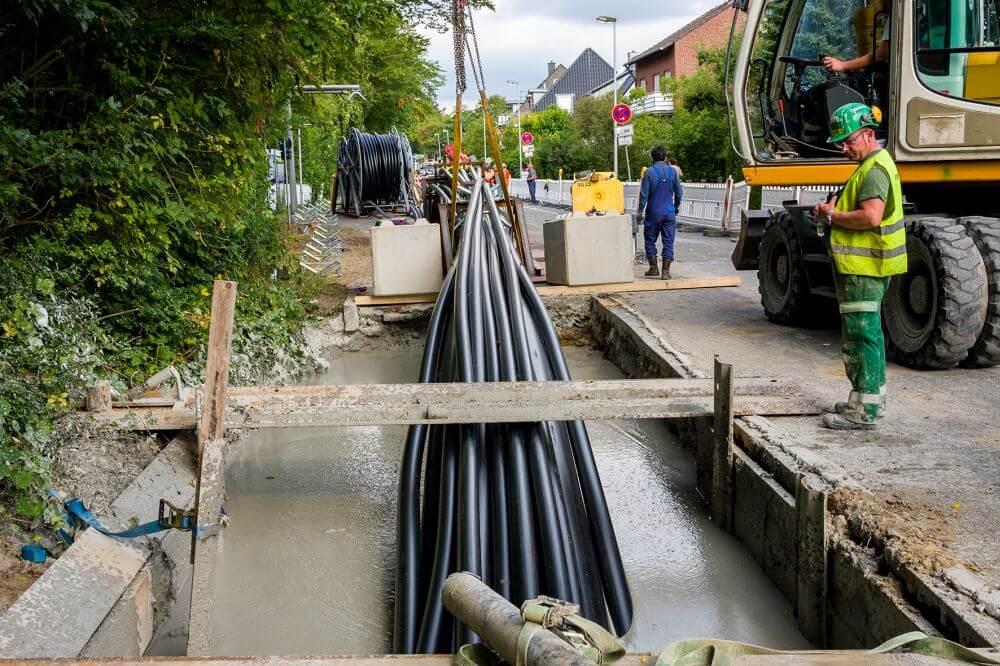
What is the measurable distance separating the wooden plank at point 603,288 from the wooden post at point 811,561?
6762mm

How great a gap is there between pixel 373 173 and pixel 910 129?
18.6m

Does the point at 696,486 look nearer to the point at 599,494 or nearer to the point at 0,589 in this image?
the point at 599,494

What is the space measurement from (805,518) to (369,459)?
12.1 feet

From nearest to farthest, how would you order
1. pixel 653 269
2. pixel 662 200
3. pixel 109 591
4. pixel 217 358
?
pixel 217 358 < pixel 109 591 < pixel 662 200 < pixel 653 269

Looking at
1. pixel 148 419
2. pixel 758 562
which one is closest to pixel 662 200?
pixel 758 562

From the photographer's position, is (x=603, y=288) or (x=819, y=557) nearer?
(x=819, y=557)

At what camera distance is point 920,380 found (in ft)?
20.9

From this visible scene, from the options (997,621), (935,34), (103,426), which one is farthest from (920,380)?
(103,426)

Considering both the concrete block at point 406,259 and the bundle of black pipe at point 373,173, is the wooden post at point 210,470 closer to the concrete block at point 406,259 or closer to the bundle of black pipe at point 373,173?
the concrete block at point 406,259

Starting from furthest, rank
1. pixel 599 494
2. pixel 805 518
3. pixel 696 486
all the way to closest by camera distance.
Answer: pixel 696 486
pixel 599 494
pixel 805 518

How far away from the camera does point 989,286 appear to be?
20.8ft

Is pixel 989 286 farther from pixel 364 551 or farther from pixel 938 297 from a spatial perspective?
pixel 364 551

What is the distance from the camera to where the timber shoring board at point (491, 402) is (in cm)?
455

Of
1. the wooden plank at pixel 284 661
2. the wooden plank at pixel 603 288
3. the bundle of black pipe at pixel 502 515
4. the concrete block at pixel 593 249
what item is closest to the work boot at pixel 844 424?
the bundle of black pipe at pixel 502 515
